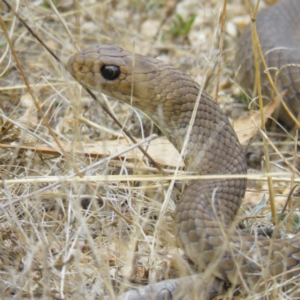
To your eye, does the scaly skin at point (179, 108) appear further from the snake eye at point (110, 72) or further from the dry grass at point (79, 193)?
the dry grass at point (79, 193)

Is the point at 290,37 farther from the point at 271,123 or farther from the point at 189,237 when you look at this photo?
the point at 189,237

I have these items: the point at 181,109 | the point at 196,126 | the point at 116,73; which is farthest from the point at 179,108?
the point at 116,73

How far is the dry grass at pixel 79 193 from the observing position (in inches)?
98.7

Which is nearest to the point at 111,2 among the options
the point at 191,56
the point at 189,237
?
the point at 191,56

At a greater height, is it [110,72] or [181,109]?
[110,72]

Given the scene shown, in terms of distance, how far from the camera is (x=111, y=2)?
5711mm

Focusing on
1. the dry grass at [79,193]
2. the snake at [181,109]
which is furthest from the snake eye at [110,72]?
the dry grass at [79,193]

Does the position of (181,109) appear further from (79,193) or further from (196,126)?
(79,193)

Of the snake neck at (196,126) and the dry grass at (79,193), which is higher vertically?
the snake neck at (196,126)

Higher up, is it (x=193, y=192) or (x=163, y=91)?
(x=163, y=91)

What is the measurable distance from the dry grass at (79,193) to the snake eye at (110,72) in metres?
0.15

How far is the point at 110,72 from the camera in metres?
3.18

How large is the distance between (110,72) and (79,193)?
33.8 inches

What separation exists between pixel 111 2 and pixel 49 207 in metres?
3.10
